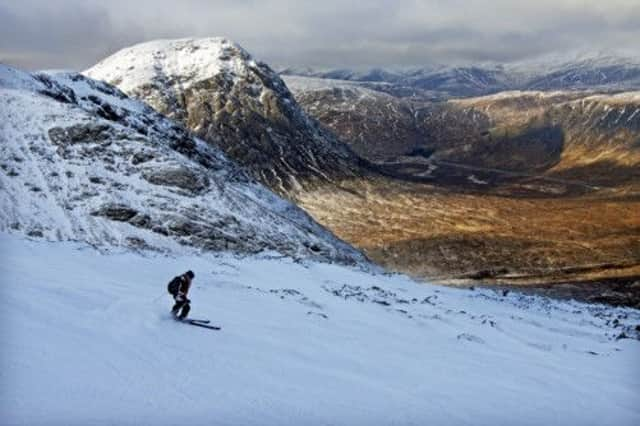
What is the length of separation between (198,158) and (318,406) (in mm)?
40455

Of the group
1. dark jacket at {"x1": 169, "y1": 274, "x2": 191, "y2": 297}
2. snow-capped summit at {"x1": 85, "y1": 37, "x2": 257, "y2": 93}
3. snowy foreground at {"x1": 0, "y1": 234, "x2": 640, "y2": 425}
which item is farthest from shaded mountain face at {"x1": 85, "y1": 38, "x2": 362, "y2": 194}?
dark jacket at {"x1": 169, "y1": 274, "x2": 191, "y2": 297}

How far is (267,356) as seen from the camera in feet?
42.7

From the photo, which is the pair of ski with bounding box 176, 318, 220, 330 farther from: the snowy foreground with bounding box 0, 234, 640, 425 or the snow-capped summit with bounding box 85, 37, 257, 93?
the snow-capped summit with bounding box 85, 37, 257, 93

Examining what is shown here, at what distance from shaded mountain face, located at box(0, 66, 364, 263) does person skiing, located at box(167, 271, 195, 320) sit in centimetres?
1838

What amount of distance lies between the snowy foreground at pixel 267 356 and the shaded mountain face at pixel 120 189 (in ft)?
36.9

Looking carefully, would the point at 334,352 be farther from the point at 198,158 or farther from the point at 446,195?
the point at 446,195

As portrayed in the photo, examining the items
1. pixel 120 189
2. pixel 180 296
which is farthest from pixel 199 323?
pixel 120 189

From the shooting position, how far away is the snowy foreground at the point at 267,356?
9.63 meters

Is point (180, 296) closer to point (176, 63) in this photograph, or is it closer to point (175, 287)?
point (175, 287)

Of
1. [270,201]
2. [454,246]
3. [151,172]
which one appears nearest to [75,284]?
[151,172]

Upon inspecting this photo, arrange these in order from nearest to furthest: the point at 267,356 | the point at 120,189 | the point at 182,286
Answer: the point at 267,356, the point at 182,286, the point at 120,189

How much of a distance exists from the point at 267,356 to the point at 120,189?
26937 millimetres

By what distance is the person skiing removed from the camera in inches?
573

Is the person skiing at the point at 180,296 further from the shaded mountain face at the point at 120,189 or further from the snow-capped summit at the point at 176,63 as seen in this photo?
the snow-capped summit at the point at 176,63
